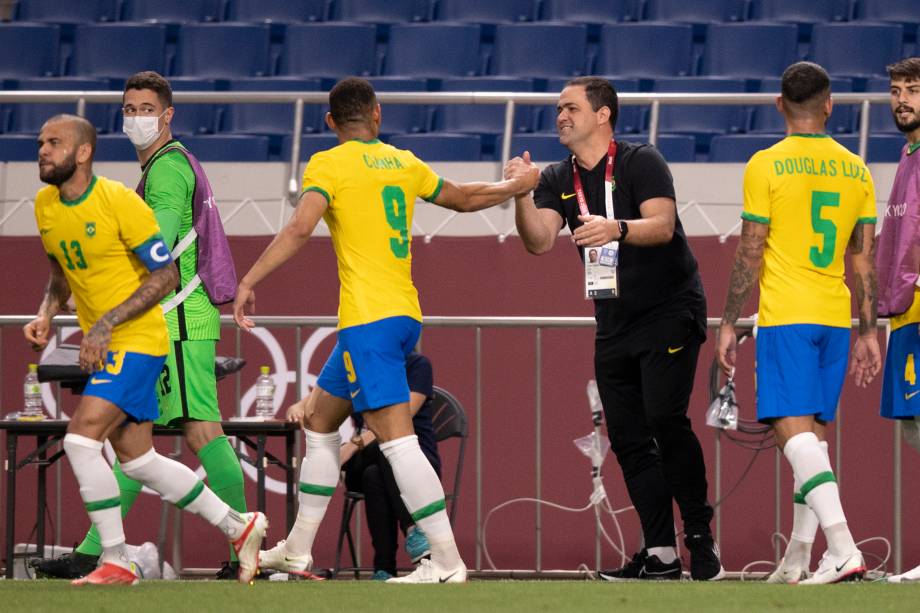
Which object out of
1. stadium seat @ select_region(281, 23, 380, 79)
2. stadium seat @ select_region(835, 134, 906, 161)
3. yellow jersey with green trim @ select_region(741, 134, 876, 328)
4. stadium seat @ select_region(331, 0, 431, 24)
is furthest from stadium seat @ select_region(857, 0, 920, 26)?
yellow jersey with green trim @ select_region(741, 134, 876, 328)

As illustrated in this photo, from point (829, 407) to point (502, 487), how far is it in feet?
10.5

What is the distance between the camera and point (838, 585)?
530 cm

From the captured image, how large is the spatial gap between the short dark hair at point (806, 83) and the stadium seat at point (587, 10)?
7.78 m

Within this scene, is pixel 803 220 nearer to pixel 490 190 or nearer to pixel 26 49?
pixel 490 190

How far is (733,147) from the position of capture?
11344 mm

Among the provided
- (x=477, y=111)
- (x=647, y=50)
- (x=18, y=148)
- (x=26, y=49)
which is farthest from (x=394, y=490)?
(x=26, y=49)

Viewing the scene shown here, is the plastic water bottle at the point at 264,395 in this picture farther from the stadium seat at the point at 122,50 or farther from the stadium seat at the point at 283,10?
the stadium seat at the point at 283,10

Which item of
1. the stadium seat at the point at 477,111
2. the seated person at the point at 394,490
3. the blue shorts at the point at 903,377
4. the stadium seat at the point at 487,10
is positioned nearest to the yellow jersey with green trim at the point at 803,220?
the blue shorts at the point at 903,377

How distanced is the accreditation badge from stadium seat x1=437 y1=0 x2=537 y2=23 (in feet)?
25.1

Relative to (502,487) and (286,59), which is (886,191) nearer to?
(502,487)

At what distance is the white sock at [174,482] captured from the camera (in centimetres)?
554

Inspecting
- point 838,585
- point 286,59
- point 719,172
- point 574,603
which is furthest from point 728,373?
point 286,59

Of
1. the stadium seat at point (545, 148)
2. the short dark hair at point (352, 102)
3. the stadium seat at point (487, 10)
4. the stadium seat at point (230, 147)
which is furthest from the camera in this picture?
the stadium seat at point (487, 10)

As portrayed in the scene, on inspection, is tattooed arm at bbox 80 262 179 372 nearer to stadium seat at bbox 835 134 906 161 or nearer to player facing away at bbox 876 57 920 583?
player facing away at bbox 876 57 920 583
